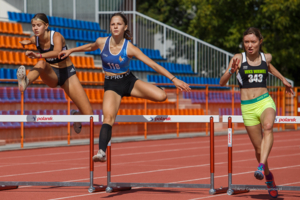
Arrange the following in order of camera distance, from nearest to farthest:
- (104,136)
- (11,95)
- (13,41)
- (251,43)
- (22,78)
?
(251,43)
(104,136)
(22,78)
(11,95)
(13,41)

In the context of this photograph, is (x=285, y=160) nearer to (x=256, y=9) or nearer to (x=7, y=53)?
(x=7, y=53)

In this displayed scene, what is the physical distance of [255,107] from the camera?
5.97 metres

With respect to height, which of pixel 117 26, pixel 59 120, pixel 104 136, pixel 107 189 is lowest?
pixel 107 189

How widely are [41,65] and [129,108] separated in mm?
10621

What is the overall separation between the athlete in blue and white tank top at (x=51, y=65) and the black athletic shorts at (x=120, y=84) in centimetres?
92

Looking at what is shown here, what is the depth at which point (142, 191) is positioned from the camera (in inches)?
281

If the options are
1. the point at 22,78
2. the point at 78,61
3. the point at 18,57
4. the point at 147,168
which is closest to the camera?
the point at 22,78

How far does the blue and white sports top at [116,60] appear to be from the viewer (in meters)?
6.36

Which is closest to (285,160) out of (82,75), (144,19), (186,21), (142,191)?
(142,191)

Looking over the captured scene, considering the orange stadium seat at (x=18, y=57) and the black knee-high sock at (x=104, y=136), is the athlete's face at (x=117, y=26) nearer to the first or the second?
the black knee-high sock at (x=104, y=136)

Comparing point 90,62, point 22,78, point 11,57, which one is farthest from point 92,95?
point 22,78

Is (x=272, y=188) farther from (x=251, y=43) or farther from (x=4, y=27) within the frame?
(x=4, y=27)

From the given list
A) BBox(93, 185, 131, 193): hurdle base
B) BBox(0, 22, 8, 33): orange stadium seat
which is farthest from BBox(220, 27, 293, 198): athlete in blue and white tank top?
BBox(0, 22, 8, 33): orange stadium seat

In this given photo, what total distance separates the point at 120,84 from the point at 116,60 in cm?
34
